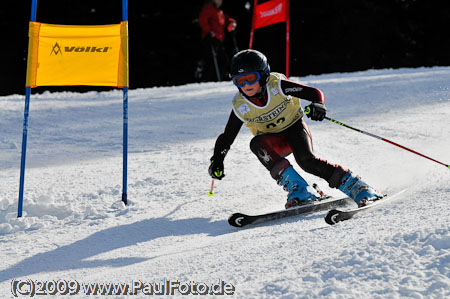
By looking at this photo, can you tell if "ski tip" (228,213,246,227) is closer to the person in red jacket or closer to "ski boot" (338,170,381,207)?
"ski boot" (338,170,381,207)

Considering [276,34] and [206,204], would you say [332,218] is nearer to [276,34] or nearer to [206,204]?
[206,204]

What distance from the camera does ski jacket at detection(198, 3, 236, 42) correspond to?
34.8ft

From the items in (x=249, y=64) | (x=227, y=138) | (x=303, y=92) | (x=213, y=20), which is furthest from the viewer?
(x=213, y=20)

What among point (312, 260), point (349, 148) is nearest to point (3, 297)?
point (312, 260)

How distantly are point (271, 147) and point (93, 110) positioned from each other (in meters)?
4.55

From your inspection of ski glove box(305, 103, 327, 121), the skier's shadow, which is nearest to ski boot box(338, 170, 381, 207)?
ski glove box(305, 103, 327, 121)

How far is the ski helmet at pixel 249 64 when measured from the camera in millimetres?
3557

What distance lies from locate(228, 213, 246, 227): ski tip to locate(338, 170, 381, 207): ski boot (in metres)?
0.74

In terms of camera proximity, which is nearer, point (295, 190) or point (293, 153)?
point (295, 190)

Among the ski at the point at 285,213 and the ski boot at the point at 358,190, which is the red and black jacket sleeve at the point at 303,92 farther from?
the ski at the point at 285,213

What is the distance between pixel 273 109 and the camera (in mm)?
3713

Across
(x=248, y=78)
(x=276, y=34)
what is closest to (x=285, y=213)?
(x=248, y=78)

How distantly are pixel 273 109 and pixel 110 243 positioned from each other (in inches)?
56.9

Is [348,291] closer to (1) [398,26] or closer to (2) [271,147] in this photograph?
(2) [271,147]
